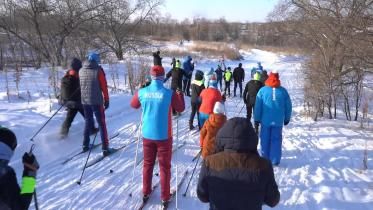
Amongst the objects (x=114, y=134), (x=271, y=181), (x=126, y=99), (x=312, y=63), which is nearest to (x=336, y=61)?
(x=312, y=63)

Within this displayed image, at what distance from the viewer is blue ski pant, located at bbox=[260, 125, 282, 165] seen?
715 centimetres

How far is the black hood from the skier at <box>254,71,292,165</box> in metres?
4.20

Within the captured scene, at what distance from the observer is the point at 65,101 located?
8.23m

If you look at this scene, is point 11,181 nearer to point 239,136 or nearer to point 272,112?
point 239,136

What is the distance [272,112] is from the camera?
705cm

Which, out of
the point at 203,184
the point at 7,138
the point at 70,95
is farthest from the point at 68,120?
the point at 203,184

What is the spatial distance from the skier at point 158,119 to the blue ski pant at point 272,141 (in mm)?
2523

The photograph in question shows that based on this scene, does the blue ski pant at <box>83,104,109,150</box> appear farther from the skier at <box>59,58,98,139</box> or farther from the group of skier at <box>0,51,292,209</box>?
the skier at <box>59,58,98,139</box>

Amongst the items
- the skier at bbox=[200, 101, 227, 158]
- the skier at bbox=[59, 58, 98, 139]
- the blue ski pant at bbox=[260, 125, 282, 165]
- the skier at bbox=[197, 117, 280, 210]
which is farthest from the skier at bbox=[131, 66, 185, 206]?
the skier at bbox=[59, 58, 98, 139]

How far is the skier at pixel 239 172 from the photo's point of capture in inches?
116

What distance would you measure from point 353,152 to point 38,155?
6.74 meters

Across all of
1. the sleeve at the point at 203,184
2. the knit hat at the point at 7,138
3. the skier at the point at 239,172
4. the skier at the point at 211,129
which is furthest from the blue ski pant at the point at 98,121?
the skier at the point at 239,172

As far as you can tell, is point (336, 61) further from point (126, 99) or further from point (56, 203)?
point (56, 203)

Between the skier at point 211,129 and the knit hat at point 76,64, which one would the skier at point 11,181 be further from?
the knit hat at point 76,64
